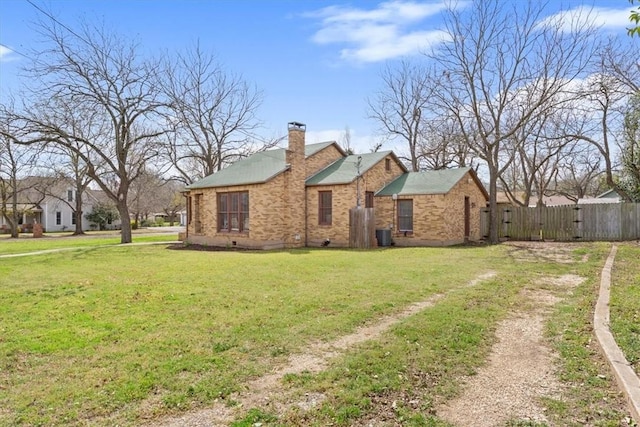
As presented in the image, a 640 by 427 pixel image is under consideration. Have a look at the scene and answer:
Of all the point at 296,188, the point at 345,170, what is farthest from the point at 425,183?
the point at 296,188

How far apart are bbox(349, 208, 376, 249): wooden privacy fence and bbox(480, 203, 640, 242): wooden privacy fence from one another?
26.7 feet

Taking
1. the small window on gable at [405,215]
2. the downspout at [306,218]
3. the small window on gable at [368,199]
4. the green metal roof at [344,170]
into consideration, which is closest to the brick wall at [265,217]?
the downspout at [306,218]

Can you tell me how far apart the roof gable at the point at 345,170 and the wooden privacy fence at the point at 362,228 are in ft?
5.12

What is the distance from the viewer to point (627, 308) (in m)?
6.78

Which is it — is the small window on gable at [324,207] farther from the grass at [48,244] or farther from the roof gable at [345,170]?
the grass at [48,244]

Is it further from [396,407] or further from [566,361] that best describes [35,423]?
[566,361]

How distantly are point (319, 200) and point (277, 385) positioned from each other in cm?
1656

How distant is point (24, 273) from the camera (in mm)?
11516

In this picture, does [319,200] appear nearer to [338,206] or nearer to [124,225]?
[338,206]

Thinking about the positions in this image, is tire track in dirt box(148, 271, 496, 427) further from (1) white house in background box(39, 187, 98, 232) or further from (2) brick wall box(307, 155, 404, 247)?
(1) white house in background box(39, 187, 98, 232)

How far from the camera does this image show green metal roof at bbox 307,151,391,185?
65.8 ft

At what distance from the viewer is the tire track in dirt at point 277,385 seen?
3.47 m

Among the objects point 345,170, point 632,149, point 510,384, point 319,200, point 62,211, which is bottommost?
point 510,384

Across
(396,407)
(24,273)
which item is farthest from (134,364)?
(24,273)
